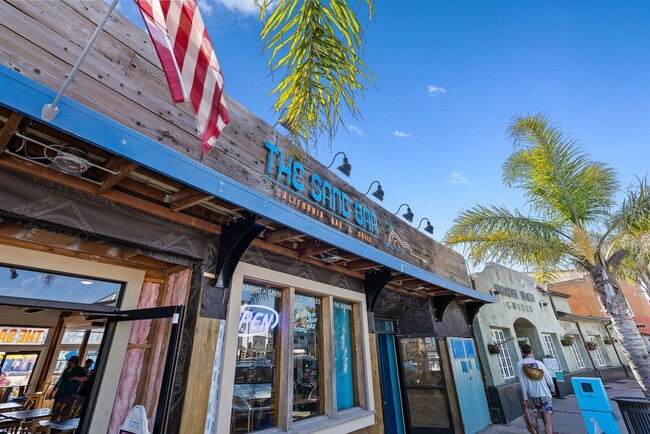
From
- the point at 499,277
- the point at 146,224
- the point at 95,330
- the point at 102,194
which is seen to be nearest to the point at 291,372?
the point at 146,224

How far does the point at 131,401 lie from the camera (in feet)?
10.4

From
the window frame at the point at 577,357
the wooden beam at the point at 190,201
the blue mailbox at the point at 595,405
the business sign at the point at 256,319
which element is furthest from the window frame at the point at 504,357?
the wooden beam at the point at 190,201

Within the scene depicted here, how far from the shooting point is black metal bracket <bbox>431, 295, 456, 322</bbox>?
280 inches

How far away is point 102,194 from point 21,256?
34.3 inches

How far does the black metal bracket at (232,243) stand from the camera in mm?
3215

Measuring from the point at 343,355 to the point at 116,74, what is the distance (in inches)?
188

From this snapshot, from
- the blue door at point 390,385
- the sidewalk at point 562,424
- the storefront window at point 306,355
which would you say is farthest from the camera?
the sidewalk at point 562,424

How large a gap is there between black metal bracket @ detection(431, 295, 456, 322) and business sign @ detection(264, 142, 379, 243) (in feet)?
8.56

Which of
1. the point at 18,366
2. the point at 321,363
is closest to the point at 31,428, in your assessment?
the point at 321,363

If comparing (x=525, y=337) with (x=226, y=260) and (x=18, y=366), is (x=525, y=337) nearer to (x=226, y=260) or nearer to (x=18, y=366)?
(x=226, y=260)

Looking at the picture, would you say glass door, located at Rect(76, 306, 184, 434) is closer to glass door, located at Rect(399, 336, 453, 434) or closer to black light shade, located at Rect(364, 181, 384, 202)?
black light shade, located at Rect(364, 181, 384, 202)

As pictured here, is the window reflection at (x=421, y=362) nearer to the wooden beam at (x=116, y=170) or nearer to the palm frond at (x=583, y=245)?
the palm frond at (x=583, y=245)

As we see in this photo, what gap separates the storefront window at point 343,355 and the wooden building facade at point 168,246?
0.09ft

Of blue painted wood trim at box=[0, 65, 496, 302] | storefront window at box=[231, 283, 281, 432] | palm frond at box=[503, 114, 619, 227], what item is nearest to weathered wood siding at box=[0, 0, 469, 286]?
blue painted wood trim at box=[0, 65, 496, 302]
